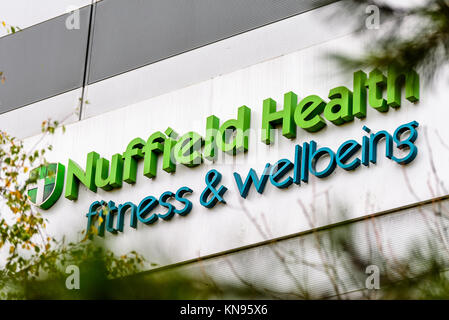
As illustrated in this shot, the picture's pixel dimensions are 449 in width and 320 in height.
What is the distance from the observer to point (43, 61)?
12.0 m

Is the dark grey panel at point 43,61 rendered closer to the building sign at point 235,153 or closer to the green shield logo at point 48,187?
the green shield logo at point 48,187

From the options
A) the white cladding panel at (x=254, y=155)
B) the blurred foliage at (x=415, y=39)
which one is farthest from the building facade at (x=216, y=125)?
the blurred foliage at (x=415, y=39)

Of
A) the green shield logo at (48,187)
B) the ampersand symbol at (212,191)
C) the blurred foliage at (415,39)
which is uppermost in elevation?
the green shield logo at (48,187)

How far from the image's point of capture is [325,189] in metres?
9.20

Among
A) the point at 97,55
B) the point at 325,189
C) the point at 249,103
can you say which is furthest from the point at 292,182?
the point at 97,55

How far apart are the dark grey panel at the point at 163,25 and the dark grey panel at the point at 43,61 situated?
0.25 meters

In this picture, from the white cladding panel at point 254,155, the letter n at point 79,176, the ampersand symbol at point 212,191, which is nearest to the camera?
the white cladding panel at point 254,155

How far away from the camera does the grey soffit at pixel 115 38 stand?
1072 centimetres

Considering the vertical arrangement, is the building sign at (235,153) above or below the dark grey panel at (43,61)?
below

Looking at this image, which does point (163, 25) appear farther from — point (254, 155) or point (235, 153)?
point (254, 155)

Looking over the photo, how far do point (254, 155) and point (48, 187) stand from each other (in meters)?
3.18

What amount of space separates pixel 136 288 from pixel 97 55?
1045cm

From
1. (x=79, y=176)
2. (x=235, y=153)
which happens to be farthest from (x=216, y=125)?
(x=79, y=176)

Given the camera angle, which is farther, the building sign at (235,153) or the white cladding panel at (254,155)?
the building sign at (235,153)
